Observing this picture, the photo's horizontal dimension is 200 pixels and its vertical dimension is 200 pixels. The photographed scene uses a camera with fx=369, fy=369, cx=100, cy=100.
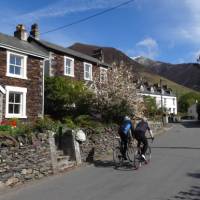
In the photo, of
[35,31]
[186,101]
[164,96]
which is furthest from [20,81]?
[186,101]

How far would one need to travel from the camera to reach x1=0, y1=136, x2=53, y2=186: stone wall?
418 inches

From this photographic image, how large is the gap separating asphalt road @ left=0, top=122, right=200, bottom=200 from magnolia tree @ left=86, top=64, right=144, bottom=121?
839 cm

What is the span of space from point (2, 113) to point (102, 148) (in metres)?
7.87

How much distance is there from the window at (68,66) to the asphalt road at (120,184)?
17673 millimetres

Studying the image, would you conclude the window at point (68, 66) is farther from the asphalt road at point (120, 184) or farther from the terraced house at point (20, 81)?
the asphalt road at point (120, 184)

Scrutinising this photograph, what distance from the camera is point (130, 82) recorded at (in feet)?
85.1

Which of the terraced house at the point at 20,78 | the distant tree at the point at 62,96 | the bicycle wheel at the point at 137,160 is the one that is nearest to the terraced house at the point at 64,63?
the terraced house at the point at 20,78

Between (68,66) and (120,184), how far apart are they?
21.9 metres

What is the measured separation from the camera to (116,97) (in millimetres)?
23516

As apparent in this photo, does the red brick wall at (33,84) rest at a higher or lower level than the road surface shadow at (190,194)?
higher

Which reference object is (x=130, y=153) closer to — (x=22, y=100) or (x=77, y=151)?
(x=77, y=151)

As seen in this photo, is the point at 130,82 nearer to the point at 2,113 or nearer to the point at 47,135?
the point at 2,113

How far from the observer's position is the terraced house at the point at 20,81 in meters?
23.1

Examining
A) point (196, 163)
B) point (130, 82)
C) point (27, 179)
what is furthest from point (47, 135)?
point (130, 82)
